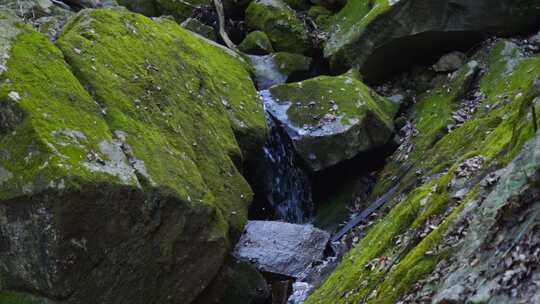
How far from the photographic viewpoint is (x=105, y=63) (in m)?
7.42

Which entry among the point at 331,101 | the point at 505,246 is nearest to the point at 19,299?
the point at 505,246

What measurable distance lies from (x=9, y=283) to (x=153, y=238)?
1.52 meters

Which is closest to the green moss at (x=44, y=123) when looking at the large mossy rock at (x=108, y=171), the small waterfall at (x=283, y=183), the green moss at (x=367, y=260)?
the large mossy rock at (x=108, y=171)

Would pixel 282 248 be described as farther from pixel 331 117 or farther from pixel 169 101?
pixel 331 117

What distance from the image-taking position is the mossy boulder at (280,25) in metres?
13.9

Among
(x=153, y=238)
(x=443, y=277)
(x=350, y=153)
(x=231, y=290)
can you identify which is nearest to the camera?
(x=443, y=277)

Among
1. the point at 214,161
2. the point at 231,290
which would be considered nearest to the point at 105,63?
the point at 214,161

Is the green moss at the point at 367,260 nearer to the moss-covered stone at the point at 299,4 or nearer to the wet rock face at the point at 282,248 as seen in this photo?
the wet rock face at the point at 282,248

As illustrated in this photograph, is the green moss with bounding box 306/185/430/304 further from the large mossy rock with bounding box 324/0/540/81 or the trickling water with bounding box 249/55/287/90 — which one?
the trickling water with bounding box 249/55/287/90

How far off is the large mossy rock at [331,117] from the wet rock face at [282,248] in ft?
5.67

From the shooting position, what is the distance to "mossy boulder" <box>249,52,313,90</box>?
1234 cm

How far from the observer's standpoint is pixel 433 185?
6195 millimetres

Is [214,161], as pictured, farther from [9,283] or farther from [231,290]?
[9,283]

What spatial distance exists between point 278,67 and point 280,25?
1.91 meters
